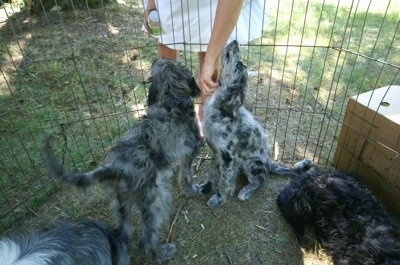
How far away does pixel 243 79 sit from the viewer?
3000 millimetres

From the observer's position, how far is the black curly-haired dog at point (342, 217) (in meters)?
2.64

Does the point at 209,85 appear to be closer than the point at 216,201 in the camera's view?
Yes

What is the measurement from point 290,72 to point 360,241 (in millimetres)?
3460

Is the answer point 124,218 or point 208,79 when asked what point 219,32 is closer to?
A: point 208,79

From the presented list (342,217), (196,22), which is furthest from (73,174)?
(342,217)

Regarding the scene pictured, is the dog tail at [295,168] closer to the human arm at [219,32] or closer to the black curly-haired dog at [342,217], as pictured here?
the black curly-haired dog at [342,217]

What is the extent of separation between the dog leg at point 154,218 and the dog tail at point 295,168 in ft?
4.91

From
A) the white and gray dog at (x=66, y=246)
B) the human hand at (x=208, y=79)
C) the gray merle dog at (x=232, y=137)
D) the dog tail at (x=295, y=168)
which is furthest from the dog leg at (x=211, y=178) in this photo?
the white and gray dog at (x=66, y=246)

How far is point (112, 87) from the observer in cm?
526

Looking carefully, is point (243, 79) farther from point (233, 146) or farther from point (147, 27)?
point (147, 27)

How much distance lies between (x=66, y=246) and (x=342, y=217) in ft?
7.36

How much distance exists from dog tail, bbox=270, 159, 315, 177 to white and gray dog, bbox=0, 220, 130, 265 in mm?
1931

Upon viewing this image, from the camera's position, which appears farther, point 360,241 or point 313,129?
point 313,129

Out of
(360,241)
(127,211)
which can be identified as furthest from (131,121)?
(360,241)
